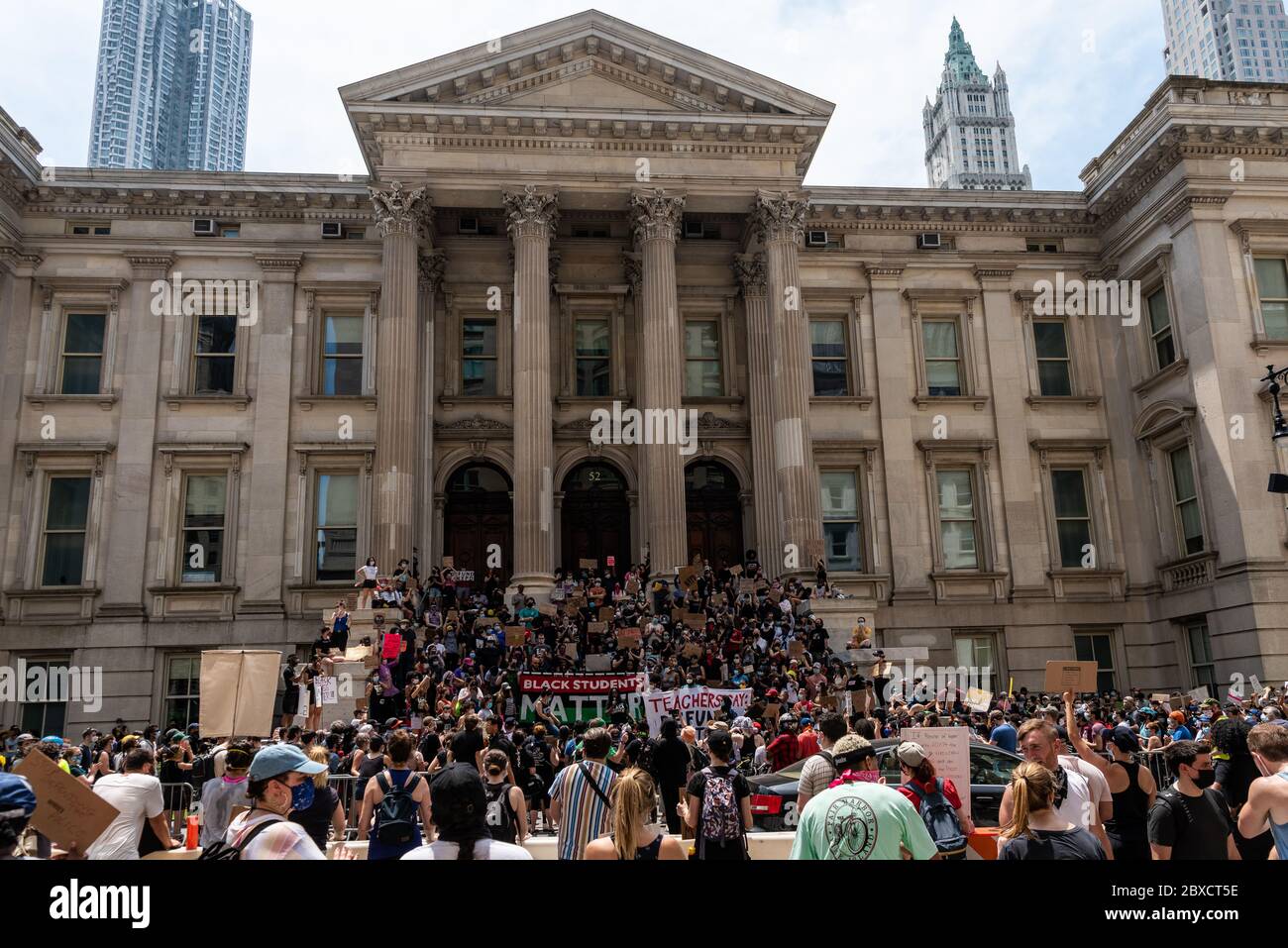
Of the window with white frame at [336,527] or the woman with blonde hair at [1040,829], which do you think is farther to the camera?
the window with white frame at [336,527]

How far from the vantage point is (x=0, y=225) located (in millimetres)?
28469

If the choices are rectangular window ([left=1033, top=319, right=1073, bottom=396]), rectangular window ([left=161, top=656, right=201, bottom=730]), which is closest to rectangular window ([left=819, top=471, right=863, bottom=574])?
rectangular window ([left=1033, top=319, right=1073, bottom=396])

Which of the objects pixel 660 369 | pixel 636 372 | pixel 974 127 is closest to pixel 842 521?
pixel 636 372

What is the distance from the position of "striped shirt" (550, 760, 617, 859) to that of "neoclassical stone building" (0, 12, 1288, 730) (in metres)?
17.9

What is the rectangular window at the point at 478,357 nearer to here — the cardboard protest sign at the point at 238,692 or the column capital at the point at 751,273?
the column capital at the point at 751,273

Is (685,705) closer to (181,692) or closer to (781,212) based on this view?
(781,212)

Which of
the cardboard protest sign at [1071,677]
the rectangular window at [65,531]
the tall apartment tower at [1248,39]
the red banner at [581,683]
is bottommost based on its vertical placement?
the cardboard protest sign at [1071,677]

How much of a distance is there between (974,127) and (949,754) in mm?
165603

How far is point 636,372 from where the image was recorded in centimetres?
3112

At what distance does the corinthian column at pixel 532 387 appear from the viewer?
25.4m

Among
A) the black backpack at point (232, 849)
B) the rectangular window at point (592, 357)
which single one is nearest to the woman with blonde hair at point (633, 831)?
the black backpack at point (232, 849)

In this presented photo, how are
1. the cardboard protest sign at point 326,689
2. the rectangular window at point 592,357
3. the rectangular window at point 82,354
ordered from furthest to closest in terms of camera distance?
1. the rectangular window at point 592,357
2. the rectangular window at point 82,354
3. the cardboard protest sign at point 326,689

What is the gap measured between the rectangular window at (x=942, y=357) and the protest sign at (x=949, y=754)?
24620 mm
